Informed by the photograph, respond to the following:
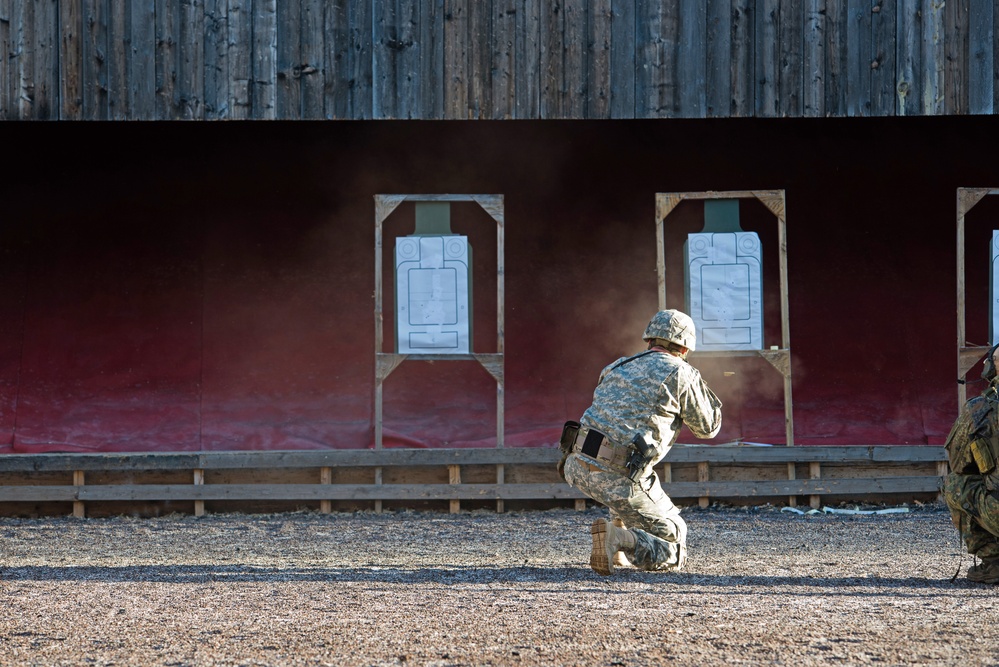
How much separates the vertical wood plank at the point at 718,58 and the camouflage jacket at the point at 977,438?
339 cm

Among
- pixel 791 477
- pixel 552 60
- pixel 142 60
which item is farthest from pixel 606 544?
pixel 142 60

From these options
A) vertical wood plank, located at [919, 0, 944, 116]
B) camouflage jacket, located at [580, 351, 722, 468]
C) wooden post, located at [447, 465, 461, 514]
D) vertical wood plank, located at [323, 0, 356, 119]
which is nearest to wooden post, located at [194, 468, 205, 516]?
wooden post, located at [447, 465, 461, 514]

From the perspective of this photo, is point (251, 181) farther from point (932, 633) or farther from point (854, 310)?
point (932, 633)

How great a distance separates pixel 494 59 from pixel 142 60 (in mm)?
2607

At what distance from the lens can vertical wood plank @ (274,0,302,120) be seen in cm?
892

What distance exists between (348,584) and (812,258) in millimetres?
5552

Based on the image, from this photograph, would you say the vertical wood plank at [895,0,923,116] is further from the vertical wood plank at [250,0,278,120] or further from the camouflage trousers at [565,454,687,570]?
the vertical wood plank at [250,0,278,120]

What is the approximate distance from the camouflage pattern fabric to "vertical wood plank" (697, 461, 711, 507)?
11.2ft

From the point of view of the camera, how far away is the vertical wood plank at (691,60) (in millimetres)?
8969

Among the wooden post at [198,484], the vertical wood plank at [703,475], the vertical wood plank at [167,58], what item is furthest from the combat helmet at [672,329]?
the wooden post at [198,484]

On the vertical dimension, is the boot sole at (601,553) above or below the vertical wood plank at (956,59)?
below

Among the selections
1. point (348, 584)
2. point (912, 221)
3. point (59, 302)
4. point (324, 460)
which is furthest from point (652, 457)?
point (59, 302)

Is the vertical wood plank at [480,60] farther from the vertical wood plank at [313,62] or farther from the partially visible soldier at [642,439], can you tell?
the partially visible soldier at [642,439]

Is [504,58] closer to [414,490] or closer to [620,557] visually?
[414,490]
